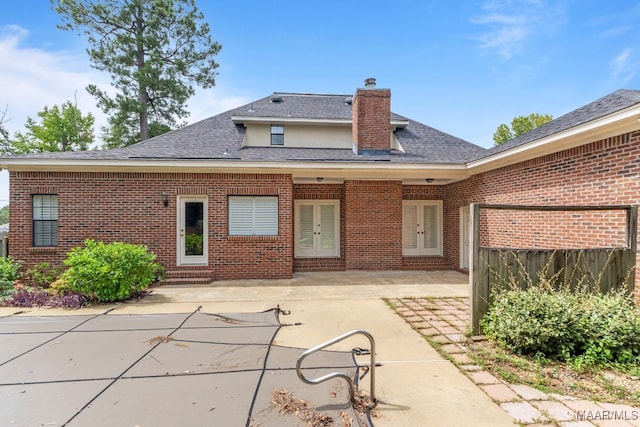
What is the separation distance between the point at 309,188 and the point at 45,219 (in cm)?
741

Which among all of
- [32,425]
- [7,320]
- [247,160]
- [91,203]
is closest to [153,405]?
[32,425]

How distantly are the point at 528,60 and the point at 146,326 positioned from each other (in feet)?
42.9

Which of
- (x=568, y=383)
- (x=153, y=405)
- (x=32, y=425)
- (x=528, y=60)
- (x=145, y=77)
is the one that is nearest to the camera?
(x=32, y=425)

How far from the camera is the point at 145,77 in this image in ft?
57.7

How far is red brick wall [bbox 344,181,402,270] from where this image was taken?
9805 mm

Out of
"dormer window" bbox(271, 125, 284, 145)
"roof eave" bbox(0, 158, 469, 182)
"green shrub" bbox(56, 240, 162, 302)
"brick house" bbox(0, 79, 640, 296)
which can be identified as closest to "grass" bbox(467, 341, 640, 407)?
"brick house" bbox(0, 79, 640, 296)

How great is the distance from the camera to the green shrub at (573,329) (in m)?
3.49

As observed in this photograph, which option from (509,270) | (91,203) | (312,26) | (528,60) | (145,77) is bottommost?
(509,270)

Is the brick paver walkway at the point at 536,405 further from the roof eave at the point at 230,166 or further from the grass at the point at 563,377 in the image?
the roof eave at the point at 230,166

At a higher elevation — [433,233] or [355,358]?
[433,233]

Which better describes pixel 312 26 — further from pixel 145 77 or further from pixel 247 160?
pixel 145 77

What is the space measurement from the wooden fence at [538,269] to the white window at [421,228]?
6211mm
